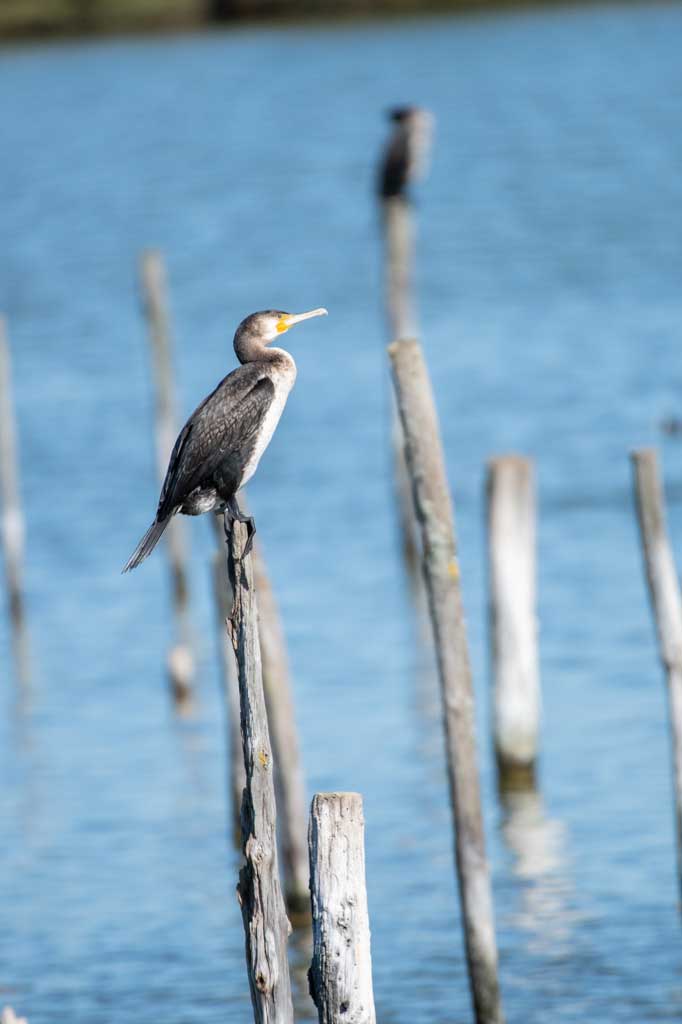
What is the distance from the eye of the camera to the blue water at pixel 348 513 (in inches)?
407

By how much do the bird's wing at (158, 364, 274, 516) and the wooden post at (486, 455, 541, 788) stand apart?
4.55 metres

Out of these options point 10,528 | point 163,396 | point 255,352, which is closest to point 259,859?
point 255,352

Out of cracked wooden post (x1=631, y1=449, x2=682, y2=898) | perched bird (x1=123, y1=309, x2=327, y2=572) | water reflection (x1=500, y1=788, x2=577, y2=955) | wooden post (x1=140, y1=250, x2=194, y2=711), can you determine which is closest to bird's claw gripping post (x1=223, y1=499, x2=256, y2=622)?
perched bird (x1=123, y1=309, x2=327, y2=572)

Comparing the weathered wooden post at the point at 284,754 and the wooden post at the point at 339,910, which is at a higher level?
the wooden post at the point at 339,910

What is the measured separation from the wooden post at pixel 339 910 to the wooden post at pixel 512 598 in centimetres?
506

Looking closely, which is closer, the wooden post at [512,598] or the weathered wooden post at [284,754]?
the weathered wooden post at [284,754]

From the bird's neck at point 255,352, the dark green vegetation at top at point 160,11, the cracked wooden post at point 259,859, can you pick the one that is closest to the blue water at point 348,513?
the cracked wooden post at point 259,859

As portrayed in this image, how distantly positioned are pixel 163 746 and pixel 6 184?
95.9ft

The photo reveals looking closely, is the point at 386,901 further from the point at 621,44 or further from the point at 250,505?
the point at 621,44

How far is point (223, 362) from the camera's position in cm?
2689

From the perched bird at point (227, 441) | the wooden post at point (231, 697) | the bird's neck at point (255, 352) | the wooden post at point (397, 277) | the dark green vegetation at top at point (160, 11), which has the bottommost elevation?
the wooden post at point (231, 697)

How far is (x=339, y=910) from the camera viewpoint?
634 centimetres

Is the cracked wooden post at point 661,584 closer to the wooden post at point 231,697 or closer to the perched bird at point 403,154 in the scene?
the wooden post at point 231,697

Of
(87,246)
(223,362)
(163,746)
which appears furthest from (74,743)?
(87,246)
